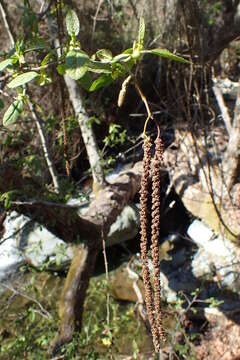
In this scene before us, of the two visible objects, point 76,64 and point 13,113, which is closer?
point 76,64

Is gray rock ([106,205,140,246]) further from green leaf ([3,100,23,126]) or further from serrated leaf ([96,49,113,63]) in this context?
serrated leaf ([96,49,113,63])

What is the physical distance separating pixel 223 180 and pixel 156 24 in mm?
2986

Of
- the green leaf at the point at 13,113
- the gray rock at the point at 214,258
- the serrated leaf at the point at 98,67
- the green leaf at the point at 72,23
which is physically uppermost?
the green leaf at the point at 72,23

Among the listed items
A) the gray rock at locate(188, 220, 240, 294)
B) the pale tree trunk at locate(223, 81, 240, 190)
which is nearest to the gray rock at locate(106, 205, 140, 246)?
the gray rock at locate(188, 220, 240, 294)

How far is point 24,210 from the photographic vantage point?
273 cm

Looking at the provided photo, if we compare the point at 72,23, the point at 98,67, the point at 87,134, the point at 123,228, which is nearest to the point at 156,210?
the point at 98,67

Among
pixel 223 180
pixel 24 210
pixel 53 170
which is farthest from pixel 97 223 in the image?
pixel 223 180

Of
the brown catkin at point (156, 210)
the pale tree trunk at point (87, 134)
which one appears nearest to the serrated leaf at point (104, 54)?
the brown catkin at point (156, 210)

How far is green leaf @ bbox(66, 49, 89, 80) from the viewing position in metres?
0.65

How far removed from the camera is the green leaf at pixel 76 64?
0.65 metres

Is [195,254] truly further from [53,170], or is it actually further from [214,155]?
[53,170]

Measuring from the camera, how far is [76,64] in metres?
0.66

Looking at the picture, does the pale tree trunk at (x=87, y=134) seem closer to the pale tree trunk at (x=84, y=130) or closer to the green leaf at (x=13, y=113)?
the pale tree trunk at (x=84, y=130)

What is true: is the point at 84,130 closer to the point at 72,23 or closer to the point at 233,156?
the point at 233,156
